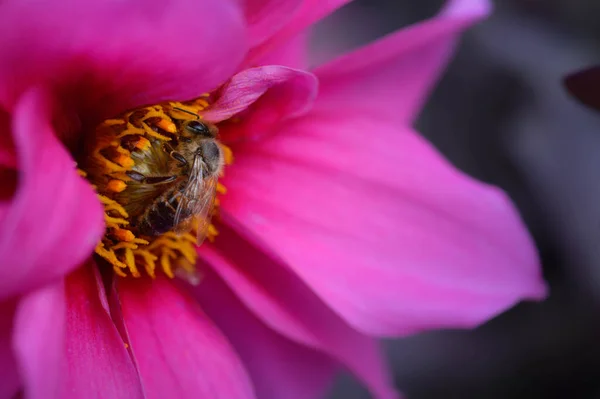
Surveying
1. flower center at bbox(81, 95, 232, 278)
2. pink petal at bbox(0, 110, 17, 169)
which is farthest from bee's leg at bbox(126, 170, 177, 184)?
pink petal at bbox(0, 110, 17, 169)

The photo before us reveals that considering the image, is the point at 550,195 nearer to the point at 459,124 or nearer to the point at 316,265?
the point at 459,124

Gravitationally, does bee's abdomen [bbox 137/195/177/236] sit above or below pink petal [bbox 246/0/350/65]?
below

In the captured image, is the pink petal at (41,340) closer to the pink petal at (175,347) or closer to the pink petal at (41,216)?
the pink petal at (41,216)

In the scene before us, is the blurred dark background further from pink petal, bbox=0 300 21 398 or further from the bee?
pink petal, bbox=0 300 21 398

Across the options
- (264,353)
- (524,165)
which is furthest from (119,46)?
(524,165)

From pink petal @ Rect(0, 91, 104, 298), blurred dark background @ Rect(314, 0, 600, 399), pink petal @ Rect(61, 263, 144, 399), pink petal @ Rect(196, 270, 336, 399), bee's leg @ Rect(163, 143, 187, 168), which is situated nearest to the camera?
pink petal @ Rect(0, 91, 104, 298)

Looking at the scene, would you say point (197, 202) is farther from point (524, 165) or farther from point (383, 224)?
point (524, 165)

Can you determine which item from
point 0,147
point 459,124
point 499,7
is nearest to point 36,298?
point 0,147
